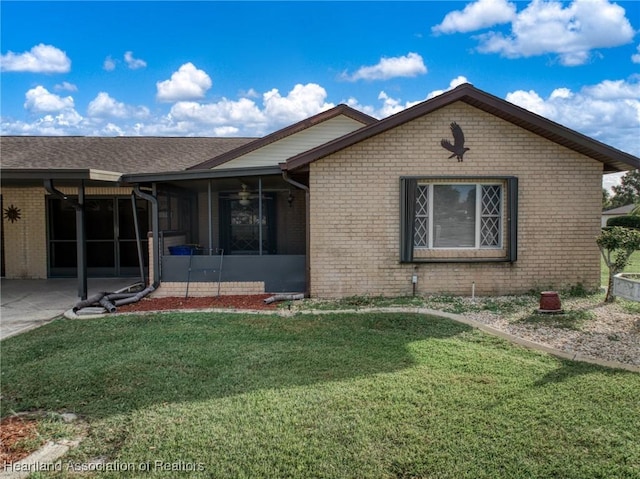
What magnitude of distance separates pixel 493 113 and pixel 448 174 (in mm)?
1443

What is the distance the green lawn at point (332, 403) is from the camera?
3.19 meters

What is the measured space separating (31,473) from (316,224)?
6398mm

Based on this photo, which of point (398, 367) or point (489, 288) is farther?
point (489, 288)

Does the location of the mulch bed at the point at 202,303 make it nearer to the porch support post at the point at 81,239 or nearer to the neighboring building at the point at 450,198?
the neighboring building at the point at 450,198

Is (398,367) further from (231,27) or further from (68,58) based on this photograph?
(68,58)

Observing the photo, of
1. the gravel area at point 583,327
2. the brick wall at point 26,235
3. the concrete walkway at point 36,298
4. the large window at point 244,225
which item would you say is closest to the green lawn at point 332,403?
the gravel area at point 583,327

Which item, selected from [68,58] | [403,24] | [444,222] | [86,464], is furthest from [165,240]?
[68,58]

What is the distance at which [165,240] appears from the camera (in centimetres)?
1049

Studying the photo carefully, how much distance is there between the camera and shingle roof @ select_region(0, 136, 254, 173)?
12234 mm

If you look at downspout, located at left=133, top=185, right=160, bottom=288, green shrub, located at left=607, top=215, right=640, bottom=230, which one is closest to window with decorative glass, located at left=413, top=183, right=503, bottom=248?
downspout, located at left=133, top=185, right=160, bottom=288

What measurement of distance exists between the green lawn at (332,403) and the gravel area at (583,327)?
24.2 inches

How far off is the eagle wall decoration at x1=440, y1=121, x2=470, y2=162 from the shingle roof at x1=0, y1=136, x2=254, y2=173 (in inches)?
286

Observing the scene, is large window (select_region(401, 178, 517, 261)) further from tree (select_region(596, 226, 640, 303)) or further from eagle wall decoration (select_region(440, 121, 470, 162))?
tree (select_region(596, 226, 640, 303))

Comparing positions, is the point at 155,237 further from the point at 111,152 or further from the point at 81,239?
the point at 111,152
